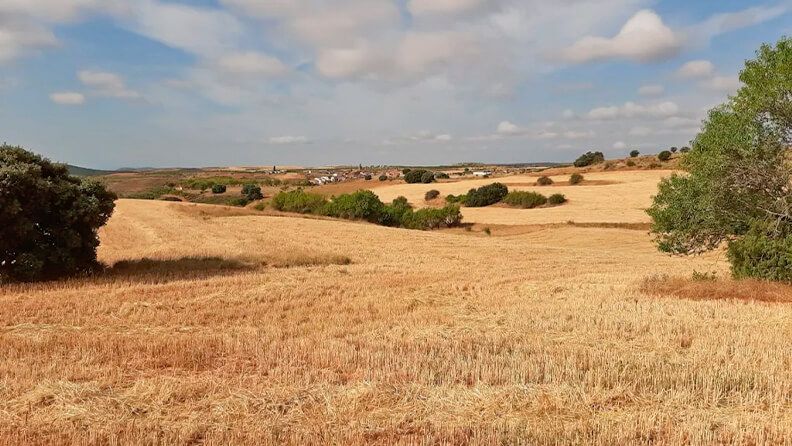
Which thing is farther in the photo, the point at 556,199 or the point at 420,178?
the point at 420,178

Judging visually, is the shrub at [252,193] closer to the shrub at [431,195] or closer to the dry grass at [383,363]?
the shrub at [431,195]

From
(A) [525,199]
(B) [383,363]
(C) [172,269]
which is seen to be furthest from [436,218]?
(B) [383,363]

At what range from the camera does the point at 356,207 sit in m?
66.7

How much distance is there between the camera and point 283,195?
79438 mm

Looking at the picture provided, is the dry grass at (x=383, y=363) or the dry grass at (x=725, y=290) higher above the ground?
the dry grass at (x=383, y=363)

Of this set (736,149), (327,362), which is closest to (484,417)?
(327,362)

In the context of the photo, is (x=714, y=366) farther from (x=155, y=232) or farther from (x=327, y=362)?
(x=155, y=232)

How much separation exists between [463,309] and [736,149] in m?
12.0

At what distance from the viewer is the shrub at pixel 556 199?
7088cm

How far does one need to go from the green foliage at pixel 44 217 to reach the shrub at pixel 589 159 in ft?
359

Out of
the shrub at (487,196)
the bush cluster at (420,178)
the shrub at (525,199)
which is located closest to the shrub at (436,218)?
the shrub at (525,199)

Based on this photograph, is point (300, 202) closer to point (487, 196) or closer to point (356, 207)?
point (356, 207)

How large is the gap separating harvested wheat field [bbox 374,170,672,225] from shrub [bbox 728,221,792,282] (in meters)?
37.3

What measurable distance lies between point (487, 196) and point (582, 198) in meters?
13.3
